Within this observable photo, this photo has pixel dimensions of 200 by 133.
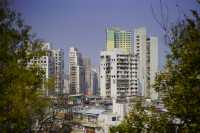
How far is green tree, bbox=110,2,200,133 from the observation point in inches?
80.7

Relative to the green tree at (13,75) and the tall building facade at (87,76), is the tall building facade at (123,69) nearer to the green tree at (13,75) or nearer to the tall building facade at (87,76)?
the tall building facade at (87,76)

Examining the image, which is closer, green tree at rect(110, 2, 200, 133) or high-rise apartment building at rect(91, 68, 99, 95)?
green tree at rect(110, 2, 200, 133)

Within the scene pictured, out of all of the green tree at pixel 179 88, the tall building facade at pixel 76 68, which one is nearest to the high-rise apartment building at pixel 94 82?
the tall building facade at pixel 76 68

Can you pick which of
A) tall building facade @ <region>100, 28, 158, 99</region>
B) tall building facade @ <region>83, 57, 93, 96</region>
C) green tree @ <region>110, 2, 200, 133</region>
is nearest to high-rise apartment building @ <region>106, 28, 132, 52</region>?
tall building facade @ <region>100, 28, 158, 99</region>

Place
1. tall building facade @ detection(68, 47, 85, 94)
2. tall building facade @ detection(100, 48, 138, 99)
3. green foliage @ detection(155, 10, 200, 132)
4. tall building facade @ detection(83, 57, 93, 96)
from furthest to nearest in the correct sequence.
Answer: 1. tall building facade @ detection(83, 57, 93, 96)
2. tall building facade @ detection(68, 47, 85, 94)
3. tall building facade @ detection(100, 48, 138, 99)
4. green foliage @ detection(155, 10, 200, 132)

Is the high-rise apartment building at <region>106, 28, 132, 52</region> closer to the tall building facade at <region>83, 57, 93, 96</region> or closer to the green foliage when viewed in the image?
the tall building facade at <region>83, 57, 93, 96</region>

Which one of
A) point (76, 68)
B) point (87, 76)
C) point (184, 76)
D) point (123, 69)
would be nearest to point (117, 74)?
point (123, 69)

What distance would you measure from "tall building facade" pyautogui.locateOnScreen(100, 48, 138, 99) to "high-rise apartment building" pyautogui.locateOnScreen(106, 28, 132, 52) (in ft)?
4.95

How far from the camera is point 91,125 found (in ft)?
35.5

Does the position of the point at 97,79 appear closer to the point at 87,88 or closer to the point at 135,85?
the point at 87,88

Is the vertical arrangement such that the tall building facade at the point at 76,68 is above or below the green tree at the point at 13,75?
above

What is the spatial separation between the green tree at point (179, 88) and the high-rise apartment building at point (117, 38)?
15.8 metres

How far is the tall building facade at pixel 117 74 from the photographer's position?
16.7 metres

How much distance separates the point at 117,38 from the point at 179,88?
56.6 feet
